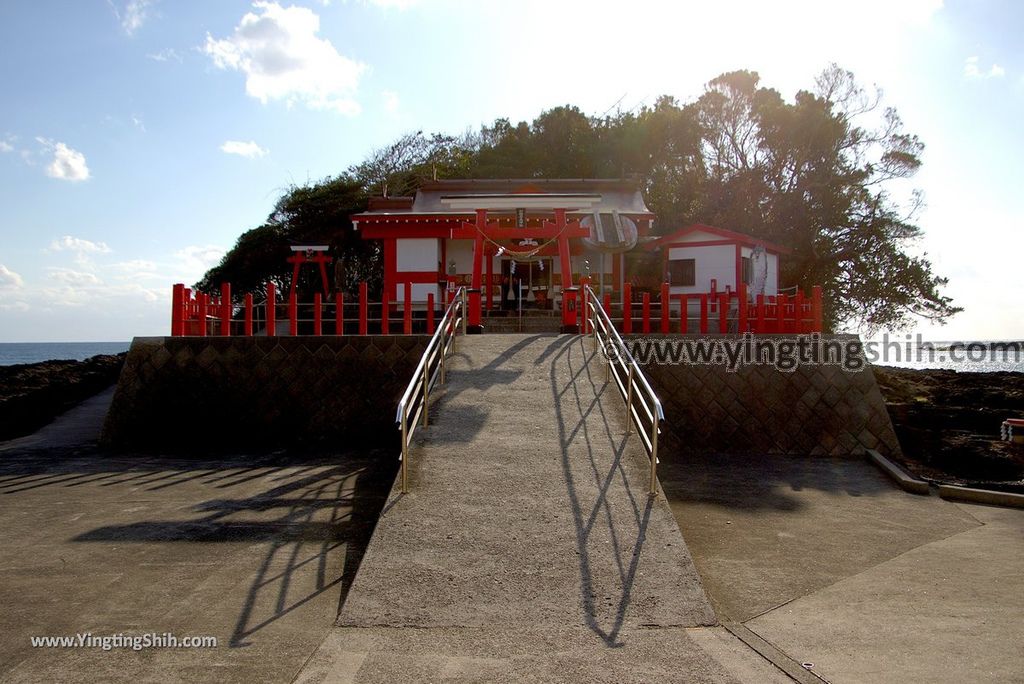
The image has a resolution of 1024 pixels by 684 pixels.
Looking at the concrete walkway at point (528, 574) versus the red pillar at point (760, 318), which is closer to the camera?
the concrete walkway at point (528, 574)

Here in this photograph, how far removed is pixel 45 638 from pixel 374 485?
4.39m

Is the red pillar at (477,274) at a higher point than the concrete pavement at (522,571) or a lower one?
higher

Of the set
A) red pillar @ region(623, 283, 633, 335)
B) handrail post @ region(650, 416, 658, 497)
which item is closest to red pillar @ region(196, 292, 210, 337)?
red pillar @ region(623, 283, 633, 335)

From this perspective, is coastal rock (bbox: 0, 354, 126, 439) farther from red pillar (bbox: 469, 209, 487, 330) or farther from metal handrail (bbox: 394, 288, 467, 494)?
red pillar (bbox: 469, 209, 487, 330)

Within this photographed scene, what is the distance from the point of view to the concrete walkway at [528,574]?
4723 mm

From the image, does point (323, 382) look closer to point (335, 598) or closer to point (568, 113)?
point (335, 598)

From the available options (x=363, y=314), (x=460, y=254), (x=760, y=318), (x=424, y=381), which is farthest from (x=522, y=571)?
(x=460, y=254)

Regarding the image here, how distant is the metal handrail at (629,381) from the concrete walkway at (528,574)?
23 cm

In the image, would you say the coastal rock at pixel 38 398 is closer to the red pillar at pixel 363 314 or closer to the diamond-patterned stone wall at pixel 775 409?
the red pillar at pixel 363 314

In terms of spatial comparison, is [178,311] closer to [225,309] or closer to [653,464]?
[225,309]

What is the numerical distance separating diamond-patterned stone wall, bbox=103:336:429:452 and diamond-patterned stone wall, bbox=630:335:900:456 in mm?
4305

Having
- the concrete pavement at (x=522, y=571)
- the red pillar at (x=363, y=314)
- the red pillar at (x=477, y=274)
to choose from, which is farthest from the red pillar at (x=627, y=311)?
the red pillar at (x=363, y=314)

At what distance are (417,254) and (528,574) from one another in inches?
616

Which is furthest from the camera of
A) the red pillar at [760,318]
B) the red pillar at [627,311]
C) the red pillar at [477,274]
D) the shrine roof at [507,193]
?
the shrine roof at [507,193]
